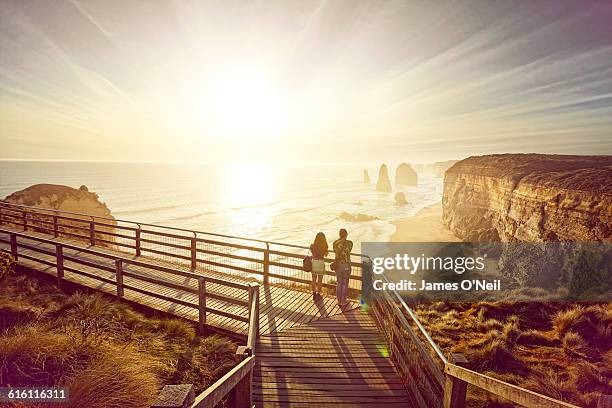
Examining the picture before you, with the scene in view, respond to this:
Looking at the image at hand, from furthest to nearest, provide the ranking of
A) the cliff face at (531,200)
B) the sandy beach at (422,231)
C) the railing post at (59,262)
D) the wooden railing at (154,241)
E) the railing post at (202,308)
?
the sandy beach at (422,231), the cliff face at (531,200), the wooden railing at (154,241), the railing post at (59,262), the railing post at (202,308)

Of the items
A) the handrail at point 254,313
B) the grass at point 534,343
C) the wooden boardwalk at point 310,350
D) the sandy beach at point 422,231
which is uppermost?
the handrail at point 254,313

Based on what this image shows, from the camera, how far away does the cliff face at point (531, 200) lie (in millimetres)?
20578

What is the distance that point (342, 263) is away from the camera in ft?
25.9

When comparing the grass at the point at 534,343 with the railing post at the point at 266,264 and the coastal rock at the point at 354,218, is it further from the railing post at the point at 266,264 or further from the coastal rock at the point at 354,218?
the coastal rock at the point at 354,218

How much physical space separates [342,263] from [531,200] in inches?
1277

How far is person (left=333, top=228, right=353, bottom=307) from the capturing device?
774cm

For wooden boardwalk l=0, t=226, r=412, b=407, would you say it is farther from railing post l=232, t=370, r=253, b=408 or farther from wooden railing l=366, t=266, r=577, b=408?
railing post l=232, t=370, r=253, b=408

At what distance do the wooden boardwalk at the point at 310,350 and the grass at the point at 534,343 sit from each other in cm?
181

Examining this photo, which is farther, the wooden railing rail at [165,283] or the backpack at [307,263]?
the backpack at [307,263]

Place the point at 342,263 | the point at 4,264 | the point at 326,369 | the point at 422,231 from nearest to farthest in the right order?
the point at 326,369 → the point at 4,264 → the point at 342,263 → the point at 422,231

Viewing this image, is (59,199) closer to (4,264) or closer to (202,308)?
(4,264)

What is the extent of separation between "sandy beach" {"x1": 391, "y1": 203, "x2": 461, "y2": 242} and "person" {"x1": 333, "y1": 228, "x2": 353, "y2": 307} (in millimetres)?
42750

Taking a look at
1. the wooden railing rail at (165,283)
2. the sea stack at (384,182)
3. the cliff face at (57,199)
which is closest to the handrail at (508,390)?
the wooden railing rail at (165,283)

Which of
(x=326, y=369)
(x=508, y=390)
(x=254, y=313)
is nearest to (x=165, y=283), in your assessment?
(x=254, y=313)
